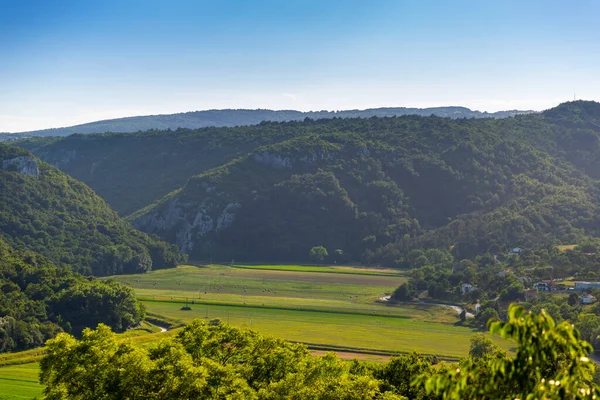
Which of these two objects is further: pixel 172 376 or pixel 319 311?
pixel 319 311

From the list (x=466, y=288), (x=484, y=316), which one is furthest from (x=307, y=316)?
(x=466, y=288)

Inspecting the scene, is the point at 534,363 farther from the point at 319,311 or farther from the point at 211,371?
the point at 319,311

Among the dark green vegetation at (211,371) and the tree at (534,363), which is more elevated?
the tree at (534,363)

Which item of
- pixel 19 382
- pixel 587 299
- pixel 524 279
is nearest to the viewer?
pixel 19 382

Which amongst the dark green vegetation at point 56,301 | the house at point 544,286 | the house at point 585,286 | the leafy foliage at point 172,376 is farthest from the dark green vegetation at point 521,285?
the leafy foliage at point 172,376

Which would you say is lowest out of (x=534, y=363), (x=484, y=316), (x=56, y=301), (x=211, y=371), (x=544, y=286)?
(x=484, y=316)

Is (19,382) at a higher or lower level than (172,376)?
lower

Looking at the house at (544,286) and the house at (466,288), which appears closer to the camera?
the house at (544,286)

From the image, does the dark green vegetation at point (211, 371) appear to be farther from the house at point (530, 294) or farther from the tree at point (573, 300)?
the house at point (530, 294)
